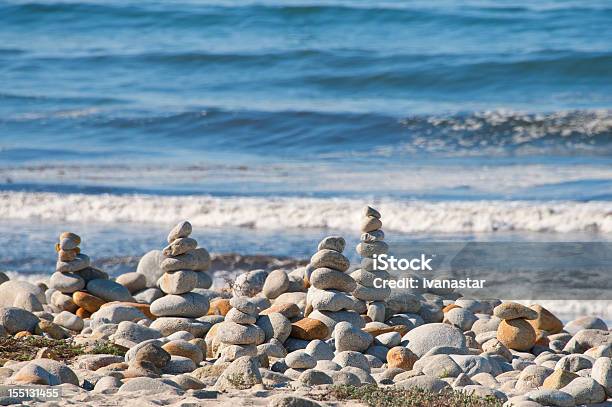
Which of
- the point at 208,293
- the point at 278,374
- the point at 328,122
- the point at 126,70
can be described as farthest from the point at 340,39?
the point at 278,374

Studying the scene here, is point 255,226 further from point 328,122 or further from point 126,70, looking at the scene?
point 126,70

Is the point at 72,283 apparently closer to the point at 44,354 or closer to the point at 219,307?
the point at 219,307

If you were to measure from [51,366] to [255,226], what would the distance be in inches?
287

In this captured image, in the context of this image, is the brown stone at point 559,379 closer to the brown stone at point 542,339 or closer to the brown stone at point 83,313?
the brown stone at point 542,339

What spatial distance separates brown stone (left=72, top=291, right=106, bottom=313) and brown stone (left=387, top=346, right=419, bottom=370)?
283 cm

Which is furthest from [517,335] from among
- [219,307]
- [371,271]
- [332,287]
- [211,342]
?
Answer: [219,307]

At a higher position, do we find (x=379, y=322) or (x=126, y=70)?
(x=126, y=70)

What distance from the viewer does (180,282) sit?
723 centimetres

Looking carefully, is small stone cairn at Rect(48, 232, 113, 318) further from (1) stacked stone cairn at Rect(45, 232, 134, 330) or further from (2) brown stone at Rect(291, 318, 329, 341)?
(2) brown stone at Rect(291, 318, 329, 341)

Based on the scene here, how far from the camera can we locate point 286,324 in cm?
663

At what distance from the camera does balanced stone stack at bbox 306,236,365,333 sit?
6887 mm

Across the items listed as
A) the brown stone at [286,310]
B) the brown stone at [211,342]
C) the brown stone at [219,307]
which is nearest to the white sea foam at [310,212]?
the brown stone at [219,307]

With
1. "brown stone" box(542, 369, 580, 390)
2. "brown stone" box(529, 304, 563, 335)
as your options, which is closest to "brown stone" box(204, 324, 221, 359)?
"brown stone" box(542, 369, 580, 390)

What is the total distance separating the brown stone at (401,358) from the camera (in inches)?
240
